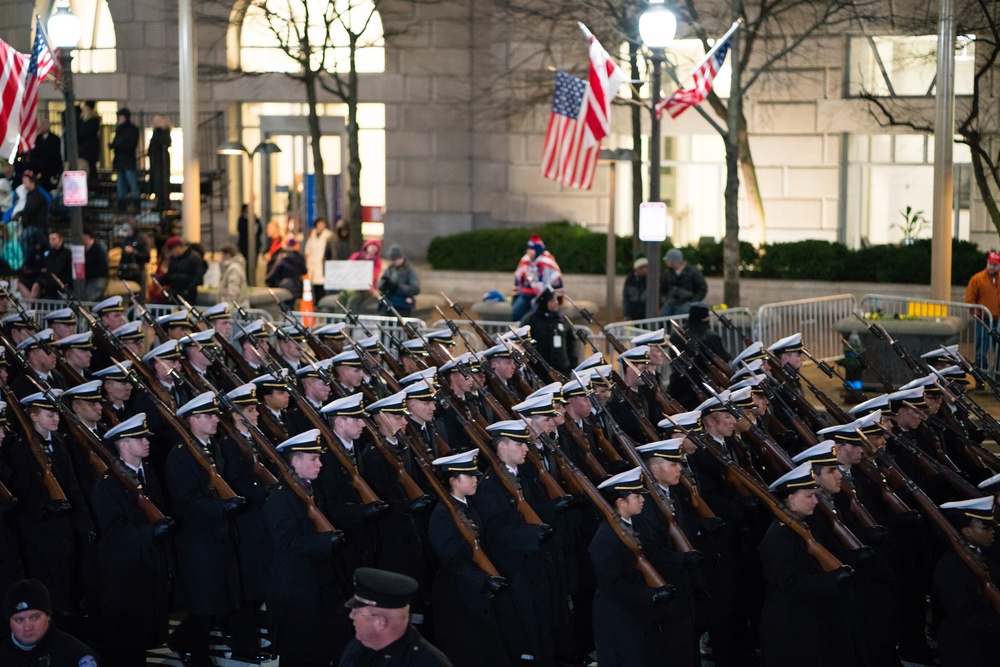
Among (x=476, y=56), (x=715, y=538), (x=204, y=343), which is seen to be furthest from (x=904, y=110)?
(x=715, y=538)

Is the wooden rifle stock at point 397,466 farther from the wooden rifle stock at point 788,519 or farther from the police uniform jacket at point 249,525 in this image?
the wooden rifle stock at point 788,519

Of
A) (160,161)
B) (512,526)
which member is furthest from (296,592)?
(160,161)

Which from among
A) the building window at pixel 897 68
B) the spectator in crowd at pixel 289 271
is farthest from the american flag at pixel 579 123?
the building window at pixel 897 68

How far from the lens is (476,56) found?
95.0 feet

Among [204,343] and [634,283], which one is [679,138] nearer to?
[634,283]

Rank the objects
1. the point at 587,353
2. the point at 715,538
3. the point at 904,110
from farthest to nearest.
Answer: the point at 904,110 < the point at 587,353 < the point at 715,538

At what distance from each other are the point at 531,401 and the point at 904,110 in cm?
1795

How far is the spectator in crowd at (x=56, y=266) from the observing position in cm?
1912

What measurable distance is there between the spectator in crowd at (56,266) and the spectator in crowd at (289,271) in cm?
330

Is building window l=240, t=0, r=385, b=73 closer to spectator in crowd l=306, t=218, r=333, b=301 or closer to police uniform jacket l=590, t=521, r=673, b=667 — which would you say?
spectator in crowd l=306, t=218, r=333, b=301

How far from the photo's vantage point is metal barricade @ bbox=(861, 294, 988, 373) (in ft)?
56.4

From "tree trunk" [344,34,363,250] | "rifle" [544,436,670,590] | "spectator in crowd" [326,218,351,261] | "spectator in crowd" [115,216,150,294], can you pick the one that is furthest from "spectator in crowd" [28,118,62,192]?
"rifle" [544,436,670,590]

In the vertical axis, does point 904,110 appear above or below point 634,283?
above

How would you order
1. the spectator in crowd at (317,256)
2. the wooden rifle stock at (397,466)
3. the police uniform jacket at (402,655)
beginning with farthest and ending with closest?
the spectator in crowd at (317,256), the wooden rifle stock at (397,466), the police uniform jacket at (402,655)
